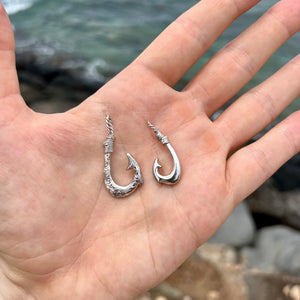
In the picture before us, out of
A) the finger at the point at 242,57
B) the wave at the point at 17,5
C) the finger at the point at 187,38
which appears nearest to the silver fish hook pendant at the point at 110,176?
the finger at the point at 187,38

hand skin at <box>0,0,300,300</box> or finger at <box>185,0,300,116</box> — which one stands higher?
finger at <box>185,0,300,116</box>

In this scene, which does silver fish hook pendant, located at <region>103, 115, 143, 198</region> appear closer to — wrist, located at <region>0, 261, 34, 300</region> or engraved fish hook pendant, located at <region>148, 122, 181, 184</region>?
engraved fish hook pendant, located at <region>148, 122, 181, 184</region>

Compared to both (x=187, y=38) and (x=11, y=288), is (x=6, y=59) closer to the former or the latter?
(x=187, y=38)

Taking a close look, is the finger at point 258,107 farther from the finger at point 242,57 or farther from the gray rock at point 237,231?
the gray rock at point 237,231

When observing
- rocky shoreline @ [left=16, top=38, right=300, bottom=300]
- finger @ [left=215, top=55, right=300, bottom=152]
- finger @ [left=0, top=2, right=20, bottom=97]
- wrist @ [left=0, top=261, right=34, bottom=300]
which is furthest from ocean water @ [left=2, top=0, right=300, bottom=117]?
wrist @ [left=0, top=261, right=34, bottom=300]

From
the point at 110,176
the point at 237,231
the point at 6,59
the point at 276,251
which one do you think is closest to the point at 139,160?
the point at 110,176
